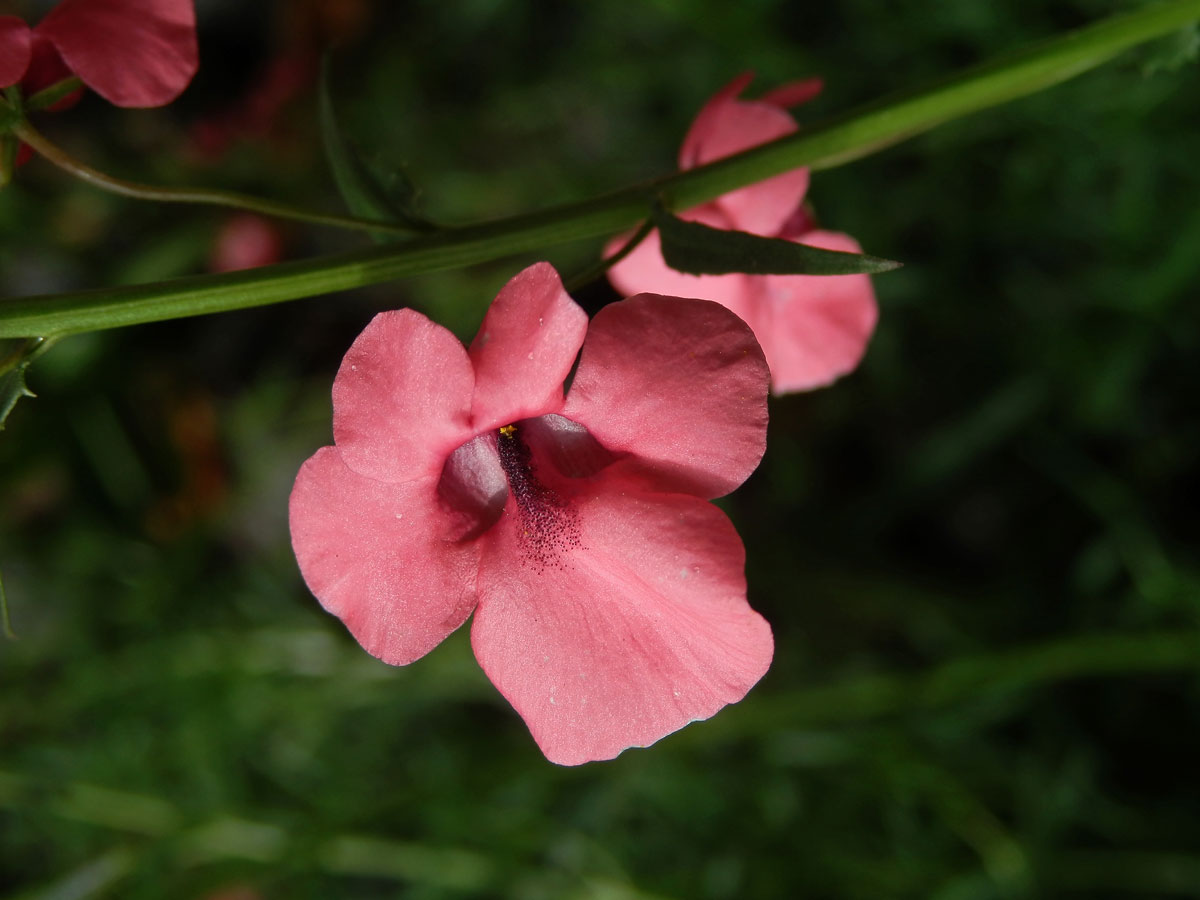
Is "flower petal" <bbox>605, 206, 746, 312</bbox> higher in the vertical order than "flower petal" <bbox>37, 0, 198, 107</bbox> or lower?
lower

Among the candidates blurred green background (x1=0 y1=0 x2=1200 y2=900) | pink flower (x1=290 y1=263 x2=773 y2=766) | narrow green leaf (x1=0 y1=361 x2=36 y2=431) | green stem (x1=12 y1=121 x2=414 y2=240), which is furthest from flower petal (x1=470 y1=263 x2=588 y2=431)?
blurred green background (x1=0 y1=0 x2=1200 y2=900)

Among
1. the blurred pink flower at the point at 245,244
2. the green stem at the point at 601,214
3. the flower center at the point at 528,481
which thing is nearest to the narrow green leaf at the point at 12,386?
the green stem at the point at 601,214

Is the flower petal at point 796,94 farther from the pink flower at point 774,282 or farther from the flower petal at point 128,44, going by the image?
the flower petal at point 128,44

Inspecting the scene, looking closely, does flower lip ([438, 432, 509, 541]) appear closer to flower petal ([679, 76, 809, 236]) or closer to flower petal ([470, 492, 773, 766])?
flower petal ([470, 492, 773, 766])

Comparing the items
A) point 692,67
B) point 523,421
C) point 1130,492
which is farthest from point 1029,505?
point 523,421

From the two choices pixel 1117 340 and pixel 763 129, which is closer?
pixel 763 129

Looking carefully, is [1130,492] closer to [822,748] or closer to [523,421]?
[822,748]
